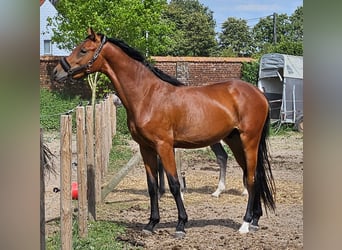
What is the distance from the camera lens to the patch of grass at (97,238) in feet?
6.11

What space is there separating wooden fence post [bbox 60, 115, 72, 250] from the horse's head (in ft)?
1.01

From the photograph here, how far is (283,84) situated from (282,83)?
14cm

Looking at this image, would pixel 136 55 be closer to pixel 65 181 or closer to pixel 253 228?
pixel 65 181

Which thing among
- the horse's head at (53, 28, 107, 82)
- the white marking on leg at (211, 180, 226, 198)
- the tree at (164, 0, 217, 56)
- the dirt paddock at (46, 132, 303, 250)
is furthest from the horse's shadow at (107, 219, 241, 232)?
the tree at (164, 0, 217, 56)

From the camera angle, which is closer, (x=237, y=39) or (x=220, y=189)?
(x=220, y=189)

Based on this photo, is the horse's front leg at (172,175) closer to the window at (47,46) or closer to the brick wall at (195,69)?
the brick wall at (195,69)

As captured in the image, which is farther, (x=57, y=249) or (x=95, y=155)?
(x=95, y=155)

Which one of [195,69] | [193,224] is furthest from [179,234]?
[195,69]

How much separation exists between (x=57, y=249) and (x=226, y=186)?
58.1 inches

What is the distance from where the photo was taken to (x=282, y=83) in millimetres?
4699
